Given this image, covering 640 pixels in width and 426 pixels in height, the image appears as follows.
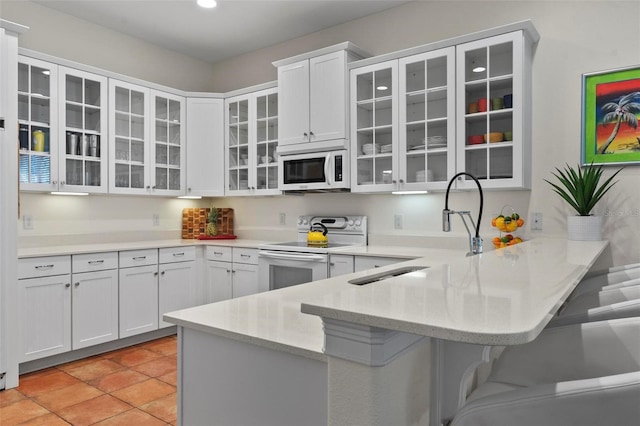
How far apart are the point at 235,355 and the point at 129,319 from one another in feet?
9.35

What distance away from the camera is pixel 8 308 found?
289cm

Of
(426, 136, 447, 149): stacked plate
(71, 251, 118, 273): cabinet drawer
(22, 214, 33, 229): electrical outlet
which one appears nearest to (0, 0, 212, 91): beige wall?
(22, 214, 33, 229): electrical outlet

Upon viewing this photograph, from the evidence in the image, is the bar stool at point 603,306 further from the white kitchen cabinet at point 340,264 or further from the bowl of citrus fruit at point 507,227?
the white kitchen cabinet at point 340,264

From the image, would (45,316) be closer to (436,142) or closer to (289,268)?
(289,268)

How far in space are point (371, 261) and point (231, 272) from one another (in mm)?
1610

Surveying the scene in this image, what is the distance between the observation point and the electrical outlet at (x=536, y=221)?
10.3 feet

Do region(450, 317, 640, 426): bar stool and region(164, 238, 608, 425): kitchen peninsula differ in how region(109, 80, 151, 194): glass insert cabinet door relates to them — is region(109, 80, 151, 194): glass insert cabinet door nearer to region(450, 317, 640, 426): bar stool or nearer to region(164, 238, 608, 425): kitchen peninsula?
region(164, 238, 608, 425): kitchen peninsula

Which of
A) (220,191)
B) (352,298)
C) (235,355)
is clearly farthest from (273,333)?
(220,191)

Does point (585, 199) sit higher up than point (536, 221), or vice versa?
point (585, 199)

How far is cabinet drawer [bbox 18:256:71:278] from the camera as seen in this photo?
10.1 ft

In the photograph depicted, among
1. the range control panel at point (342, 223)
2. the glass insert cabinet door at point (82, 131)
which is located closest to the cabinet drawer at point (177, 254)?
the glass insert cabinet door at point (82, 131)

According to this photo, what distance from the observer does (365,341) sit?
0.83m

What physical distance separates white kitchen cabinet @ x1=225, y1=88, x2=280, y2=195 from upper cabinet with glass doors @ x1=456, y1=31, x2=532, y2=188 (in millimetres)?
1931

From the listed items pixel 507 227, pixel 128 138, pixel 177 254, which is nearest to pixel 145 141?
pixel 128 138
